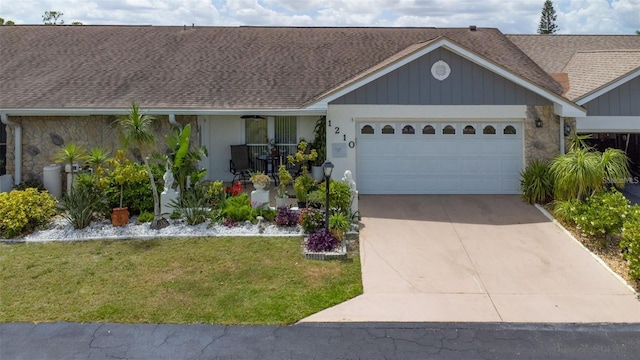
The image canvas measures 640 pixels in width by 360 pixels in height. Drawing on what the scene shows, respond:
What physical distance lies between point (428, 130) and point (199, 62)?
24.8 feet

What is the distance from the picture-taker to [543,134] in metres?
12.5

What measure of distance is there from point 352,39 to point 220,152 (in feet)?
20.9

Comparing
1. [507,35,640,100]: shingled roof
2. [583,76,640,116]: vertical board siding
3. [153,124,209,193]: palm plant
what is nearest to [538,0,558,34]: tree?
[507,35,640,100]: shingled roof

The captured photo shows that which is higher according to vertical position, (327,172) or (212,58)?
(212,58)

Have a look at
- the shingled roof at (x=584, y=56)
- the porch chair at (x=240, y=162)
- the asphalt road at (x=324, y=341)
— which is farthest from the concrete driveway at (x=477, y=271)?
the shingled roof at (x=584, y=56)

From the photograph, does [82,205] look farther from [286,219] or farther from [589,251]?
[589,251]

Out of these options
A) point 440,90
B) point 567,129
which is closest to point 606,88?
point 567,129

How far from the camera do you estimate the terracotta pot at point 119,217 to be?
9.88 m

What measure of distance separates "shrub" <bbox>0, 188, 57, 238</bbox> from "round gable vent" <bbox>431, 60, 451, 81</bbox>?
9.42 meters

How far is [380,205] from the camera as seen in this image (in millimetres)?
11891

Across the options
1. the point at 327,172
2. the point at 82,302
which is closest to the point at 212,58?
the point at 327,172

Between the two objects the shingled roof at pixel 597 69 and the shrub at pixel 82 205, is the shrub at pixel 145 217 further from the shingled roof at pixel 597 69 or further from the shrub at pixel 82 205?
the shingled roof at pixel 597 69

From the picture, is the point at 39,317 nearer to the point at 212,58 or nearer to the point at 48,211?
the point at 48,211

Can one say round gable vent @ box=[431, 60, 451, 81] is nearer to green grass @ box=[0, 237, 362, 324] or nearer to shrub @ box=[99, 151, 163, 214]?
green grass @ box=[0, 237, 362, 324]
